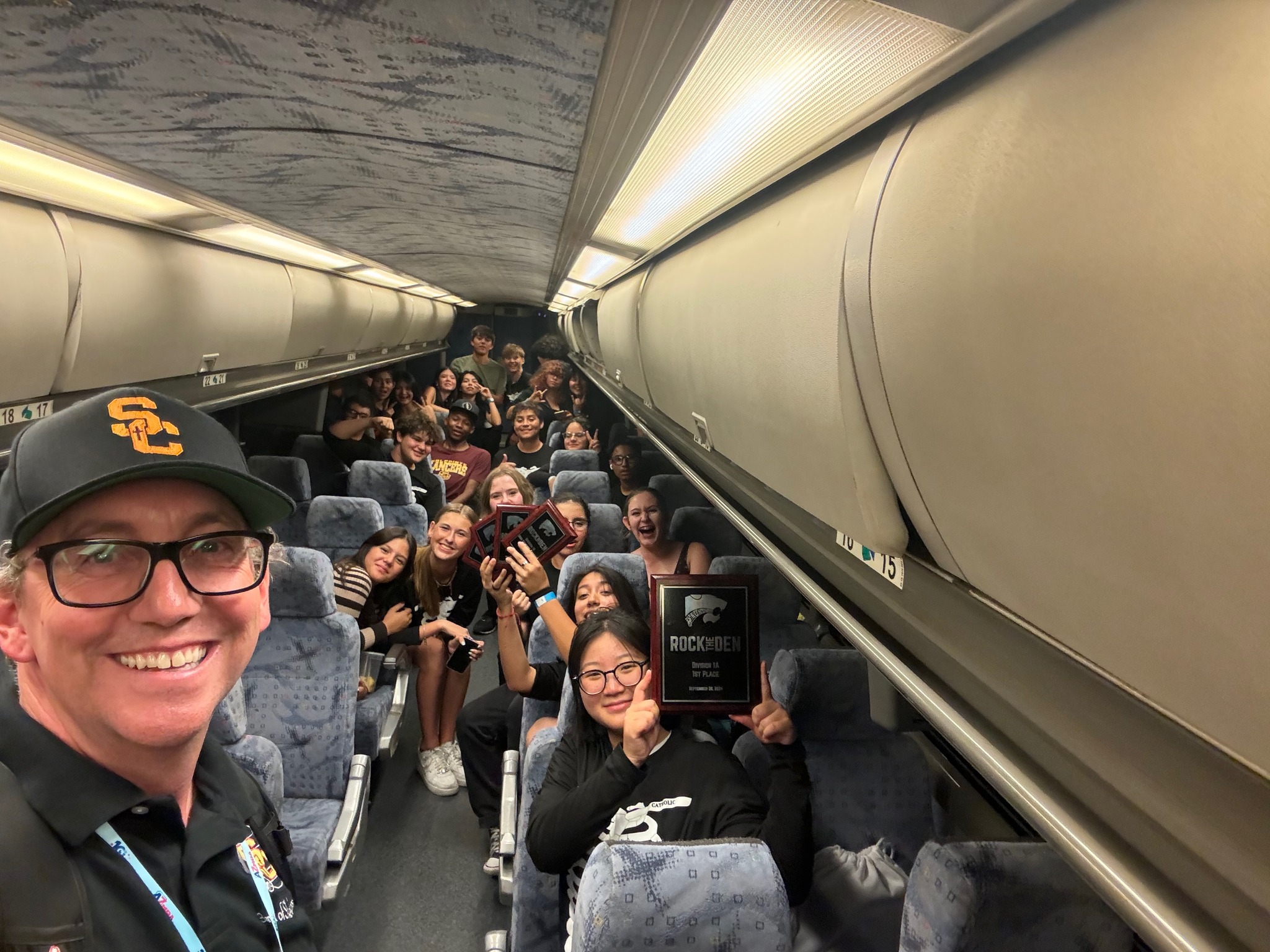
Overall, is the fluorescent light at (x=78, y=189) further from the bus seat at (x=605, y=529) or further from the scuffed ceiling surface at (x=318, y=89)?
the bus seat at (x=605, y=529)

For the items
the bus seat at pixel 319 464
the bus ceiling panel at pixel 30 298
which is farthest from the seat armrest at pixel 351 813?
the bus seat at pixel 319 464

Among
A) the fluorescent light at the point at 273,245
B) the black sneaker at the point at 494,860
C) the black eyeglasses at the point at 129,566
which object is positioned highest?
the fluorescent light at the point at 273,245

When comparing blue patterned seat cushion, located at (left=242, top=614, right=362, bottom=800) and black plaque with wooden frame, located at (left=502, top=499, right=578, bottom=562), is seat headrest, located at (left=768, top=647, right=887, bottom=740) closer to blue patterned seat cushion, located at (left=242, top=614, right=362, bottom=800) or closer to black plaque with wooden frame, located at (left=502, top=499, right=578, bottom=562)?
black plaque with wooden frame, located at (left=502, top=499, right=578, bottom=562)

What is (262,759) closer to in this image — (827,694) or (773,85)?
(827,694)

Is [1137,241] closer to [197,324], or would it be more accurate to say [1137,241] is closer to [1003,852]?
[1003,852]

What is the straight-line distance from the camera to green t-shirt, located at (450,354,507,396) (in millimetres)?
9279

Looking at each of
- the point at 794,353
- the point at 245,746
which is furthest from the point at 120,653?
the point at 245,746

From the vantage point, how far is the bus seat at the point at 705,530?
448 centimetres

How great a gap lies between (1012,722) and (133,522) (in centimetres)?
126

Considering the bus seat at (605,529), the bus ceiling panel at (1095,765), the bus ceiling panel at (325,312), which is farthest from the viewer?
the bus ceiling panel at (325,312)

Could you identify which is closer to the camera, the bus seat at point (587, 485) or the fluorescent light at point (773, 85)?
the fluorescent light at point (773, 85)

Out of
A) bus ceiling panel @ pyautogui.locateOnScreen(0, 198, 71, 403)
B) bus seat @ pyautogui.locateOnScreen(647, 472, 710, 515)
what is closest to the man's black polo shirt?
bus ceiling panel @ pyautogui.locateOnScreen(0, 198, 71, 403)

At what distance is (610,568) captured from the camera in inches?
136

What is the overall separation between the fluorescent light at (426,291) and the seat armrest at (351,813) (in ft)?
16.9
